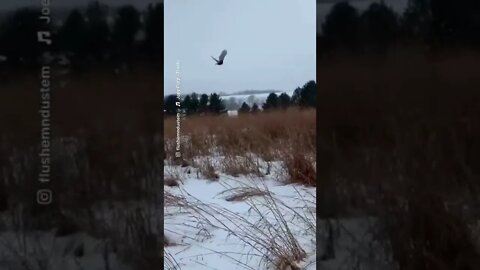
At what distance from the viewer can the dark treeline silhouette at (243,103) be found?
1413mm

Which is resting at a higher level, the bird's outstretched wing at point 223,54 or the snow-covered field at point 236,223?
the bird's outstretched wing at point 223,54

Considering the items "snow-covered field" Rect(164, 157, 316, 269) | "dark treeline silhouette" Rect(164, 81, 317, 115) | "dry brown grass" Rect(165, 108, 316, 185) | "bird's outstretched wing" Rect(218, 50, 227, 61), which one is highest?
"bird's outstretched wing" Rect(218, 50, 227, 61)

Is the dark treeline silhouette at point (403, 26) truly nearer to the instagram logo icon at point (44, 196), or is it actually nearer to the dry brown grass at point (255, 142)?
the dry brown grass at point (255, 142)

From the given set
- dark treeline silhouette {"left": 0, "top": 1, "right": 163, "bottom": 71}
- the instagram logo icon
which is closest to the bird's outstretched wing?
dark treeline silhouette {"left": 0, "top": 1, "right": 163, "bottom": 71}

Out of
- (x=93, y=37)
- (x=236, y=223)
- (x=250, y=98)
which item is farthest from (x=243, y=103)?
(x=93, y=37)

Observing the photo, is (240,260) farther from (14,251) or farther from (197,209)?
(14,251)

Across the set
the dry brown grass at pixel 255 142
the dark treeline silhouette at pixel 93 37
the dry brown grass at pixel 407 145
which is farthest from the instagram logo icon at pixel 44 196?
the dry brown grass at pixel 407 145

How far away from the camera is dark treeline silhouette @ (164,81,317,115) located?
4.64ft

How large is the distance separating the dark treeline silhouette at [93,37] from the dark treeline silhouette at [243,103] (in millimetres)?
211

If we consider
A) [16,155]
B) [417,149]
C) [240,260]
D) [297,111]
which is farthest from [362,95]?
[16,155]

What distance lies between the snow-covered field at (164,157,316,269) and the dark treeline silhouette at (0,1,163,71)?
39 centimetres

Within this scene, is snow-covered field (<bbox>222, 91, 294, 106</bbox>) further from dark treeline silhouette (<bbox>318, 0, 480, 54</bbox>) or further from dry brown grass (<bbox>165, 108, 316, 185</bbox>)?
dark treeline silhouette (<bbox>318, 0, 480, 54</bbox>)

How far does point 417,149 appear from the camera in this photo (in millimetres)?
1184

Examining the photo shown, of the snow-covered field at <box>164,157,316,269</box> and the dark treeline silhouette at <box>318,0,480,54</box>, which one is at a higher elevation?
the dark treeline silhouette at <box>318,0,480,54</box>
